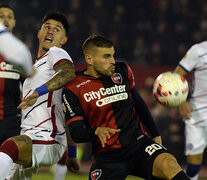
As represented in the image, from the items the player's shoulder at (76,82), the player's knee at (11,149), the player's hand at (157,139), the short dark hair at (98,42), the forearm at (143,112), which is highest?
the short dark hair at (98,42)

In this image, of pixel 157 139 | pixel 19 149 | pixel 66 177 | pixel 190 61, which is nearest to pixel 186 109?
pixel 190 61

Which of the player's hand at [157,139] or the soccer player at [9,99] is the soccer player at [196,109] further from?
the soccer player at [9,99]

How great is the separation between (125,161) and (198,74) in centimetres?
279

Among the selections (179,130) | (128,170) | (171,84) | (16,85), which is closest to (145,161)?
(128,170)

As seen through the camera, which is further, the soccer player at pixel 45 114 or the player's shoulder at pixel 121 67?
the player's shoulder at pixel 121 67

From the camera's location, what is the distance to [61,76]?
4484 mm

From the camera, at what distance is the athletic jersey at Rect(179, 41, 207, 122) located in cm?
679

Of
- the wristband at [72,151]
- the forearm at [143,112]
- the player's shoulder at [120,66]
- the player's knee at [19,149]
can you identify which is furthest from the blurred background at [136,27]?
the player's knee at [19,149]

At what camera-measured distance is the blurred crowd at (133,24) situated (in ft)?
44.3

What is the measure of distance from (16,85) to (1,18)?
980mm

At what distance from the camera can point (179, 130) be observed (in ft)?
35.7

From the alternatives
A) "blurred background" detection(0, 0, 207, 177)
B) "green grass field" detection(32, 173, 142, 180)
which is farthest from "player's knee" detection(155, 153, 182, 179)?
"blurred background" detection(0, 0, 207, 177)

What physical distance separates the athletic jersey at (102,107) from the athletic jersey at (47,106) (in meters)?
0.30

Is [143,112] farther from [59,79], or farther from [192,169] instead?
[192,169]
